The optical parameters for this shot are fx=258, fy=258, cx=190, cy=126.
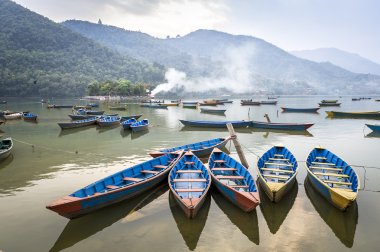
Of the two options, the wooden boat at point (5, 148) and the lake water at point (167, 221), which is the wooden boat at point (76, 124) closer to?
the wooden boat at point (5, 148)

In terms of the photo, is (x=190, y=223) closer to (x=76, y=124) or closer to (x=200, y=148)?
(x=200, y=148)

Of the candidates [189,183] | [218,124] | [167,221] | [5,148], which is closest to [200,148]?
[189,183]

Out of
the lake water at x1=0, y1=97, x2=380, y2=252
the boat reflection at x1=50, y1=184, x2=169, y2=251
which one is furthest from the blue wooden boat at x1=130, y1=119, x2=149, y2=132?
the boat reflection at x1=50, y1=184, x2=169, y2=251

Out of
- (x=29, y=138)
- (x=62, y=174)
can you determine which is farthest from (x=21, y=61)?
(x=62, y=174)

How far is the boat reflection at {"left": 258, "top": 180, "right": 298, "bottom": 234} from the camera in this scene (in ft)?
42.3

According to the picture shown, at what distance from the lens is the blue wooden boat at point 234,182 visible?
1285cm

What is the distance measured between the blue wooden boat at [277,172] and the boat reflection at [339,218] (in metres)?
1.79

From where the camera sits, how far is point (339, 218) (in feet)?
43.5

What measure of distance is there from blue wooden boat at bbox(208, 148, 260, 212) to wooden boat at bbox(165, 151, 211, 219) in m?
0.81

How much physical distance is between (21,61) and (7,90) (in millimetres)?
32502

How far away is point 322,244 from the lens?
11.3m

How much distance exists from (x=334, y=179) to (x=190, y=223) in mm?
10397

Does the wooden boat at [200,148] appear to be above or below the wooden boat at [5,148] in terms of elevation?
above

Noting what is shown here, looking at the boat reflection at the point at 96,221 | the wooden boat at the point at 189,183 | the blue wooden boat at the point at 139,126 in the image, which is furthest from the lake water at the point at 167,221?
the blue wooden boat at the point at 139,126
